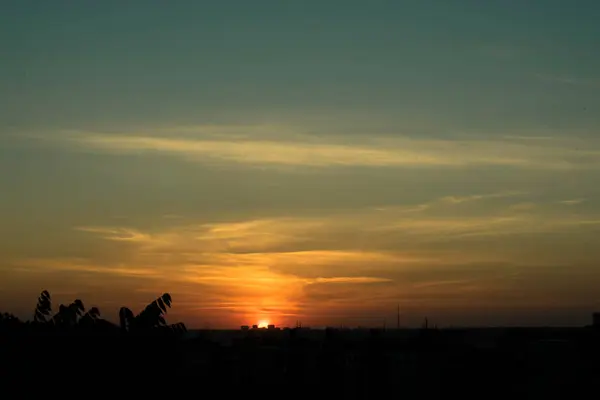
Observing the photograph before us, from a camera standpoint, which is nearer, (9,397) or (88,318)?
(9,397)

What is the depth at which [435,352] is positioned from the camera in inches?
566

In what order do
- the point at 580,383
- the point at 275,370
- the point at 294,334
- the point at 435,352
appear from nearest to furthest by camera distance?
1. the point at 580,383
2. the point at 435,352
3. the point at 275,370
4. the point at 294,334

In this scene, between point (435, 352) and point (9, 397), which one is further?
point (9, 397)

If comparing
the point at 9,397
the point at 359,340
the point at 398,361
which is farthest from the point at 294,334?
the point at 9,397

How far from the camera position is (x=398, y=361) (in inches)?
572

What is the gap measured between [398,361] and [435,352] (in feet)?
1.99

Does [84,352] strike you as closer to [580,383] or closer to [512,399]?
[512,399]

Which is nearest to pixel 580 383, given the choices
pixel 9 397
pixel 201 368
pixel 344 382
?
pixel 344 382

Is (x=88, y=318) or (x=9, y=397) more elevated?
(x=88, y=318)

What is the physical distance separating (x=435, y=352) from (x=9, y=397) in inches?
287

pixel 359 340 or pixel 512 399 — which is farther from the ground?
pixel 359 340

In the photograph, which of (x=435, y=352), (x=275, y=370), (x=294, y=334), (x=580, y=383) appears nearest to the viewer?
(x=580, y=383)

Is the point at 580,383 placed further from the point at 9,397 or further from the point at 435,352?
the point at 9,397

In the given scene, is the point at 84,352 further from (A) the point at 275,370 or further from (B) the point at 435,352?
(B) the point at 435,352
